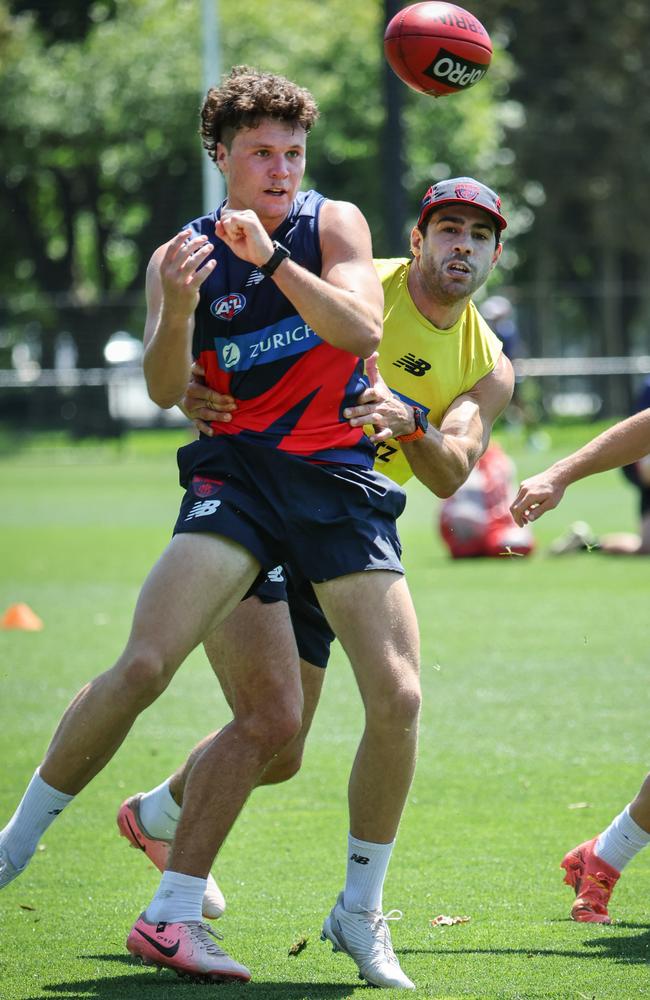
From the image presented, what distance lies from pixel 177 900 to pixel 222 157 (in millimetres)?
2175

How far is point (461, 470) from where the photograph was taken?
484 centimetres

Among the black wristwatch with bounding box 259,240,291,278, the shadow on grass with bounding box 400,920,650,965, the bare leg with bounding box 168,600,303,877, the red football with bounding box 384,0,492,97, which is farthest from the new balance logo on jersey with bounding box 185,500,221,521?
the red football with bounding box 384,0,492,97

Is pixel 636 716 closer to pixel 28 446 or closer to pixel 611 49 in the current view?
pixel 28 446

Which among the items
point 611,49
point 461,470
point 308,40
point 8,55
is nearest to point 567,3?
point 611,49

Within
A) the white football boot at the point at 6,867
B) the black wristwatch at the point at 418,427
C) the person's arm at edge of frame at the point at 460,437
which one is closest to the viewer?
the white football boot at the point at 6,867

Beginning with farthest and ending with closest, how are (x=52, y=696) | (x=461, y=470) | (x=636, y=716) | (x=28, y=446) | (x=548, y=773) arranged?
(x=28, y=446)
(x=52, y=696)
(x=636, y=716)
(x=548, y=773)
(x=461, y=470)

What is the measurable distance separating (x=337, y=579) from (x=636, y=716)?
3892 millimetres

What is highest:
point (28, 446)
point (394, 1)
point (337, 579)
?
point (394, 1)

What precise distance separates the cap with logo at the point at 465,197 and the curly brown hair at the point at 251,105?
1.87 feet

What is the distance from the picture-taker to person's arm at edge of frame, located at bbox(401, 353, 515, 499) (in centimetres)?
475

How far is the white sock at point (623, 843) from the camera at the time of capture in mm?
4992

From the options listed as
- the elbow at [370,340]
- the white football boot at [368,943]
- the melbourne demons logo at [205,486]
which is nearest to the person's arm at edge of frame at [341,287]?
the elbow at [370,340]

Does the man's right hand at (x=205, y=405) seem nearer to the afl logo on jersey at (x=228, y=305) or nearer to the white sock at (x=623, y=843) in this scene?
the afl logo on jersey at (x=228, y=305)

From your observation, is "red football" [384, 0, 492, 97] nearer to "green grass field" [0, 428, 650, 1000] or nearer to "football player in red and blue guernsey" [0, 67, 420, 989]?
"football player in red and blue guernsey" [0, 67, 420, 989]
